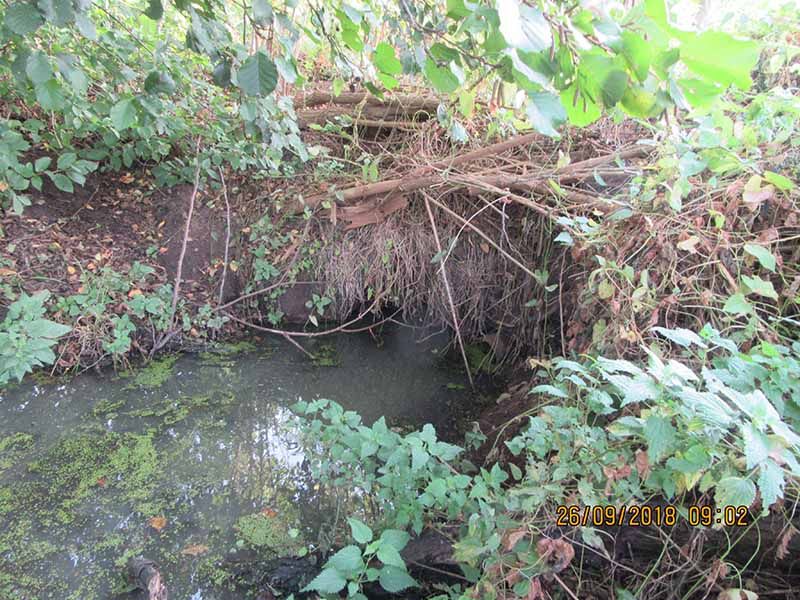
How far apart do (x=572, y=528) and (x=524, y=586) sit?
0.77 ft

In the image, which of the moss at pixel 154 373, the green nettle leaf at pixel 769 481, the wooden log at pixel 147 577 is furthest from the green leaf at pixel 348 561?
the moss at pixel 154 373

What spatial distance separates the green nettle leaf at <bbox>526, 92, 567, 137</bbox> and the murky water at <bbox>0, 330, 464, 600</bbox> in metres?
1.92

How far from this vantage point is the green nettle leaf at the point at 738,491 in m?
0.86

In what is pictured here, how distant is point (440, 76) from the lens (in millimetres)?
895

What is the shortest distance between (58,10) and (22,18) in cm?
10

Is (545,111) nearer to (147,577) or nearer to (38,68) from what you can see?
(38,68)

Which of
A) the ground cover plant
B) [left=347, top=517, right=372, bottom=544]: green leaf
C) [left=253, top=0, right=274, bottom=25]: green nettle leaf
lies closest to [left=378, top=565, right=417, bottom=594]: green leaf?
the ground cover plant

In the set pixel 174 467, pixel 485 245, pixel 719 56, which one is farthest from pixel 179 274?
pixel 719 56

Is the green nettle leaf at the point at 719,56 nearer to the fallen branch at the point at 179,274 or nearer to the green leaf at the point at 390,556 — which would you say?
the green leaf at the point at 390,556

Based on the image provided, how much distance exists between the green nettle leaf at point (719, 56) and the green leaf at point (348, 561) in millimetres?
1421

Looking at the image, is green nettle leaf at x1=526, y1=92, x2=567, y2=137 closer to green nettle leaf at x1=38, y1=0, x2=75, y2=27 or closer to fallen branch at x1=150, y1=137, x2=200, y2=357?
green nettle leaf at x1=38, y1=0, x2=75, y2=27

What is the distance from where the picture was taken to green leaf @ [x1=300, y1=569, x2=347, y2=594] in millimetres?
1331

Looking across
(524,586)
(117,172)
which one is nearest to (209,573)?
(524,586)

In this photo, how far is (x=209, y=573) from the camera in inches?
70.6
